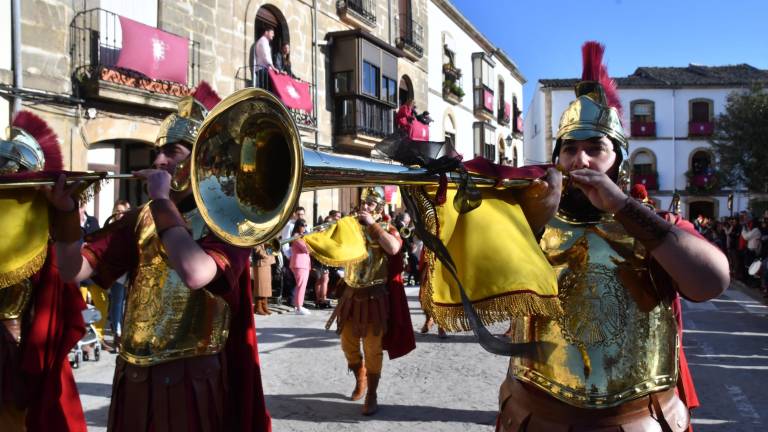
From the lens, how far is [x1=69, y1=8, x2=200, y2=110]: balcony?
905cm

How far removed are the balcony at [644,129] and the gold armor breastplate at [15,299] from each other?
3930cm

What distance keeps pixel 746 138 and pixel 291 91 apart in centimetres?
2489

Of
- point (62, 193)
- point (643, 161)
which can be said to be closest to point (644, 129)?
point (643, 161)

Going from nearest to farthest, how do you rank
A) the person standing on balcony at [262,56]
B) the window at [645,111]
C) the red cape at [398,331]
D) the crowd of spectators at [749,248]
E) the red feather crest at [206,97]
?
1. the red feather crest at [206,97]
2. the red cape at [398,331]
3. the crowd of spectators at [749,248]
4. the person standing on balcony at [262,56]
5. the window at [645,111]

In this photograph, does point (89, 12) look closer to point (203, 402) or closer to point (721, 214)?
point (203, 402)

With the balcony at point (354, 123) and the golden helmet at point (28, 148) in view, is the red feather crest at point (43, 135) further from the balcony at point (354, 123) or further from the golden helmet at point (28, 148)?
the balcony at point (354, 123)

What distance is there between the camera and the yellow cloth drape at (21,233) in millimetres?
2820

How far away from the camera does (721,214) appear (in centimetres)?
3703

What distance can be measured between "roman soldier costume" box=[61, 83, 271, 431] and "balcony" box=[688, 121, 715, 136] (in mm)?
41004

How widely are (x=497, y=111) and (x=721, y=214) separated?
1673 centimetres

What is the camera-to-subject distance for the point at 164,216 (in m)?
2.28

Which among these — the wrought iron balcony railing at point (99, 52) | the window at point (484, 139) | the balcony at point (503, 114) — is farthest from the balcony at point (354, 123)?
the balcony at point (503, 114)

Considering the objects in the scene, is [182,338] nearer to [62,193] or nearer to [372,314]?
[62,193]

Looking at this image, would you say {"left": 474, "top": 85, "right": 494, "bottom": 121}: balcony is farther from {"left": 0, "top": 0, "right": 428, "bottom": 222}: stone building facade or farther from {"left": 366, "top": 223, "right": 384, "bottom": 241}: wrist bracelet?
{"left": 366, "top": 223, "right": 384, "bottom": 241}: wrist bracelet
